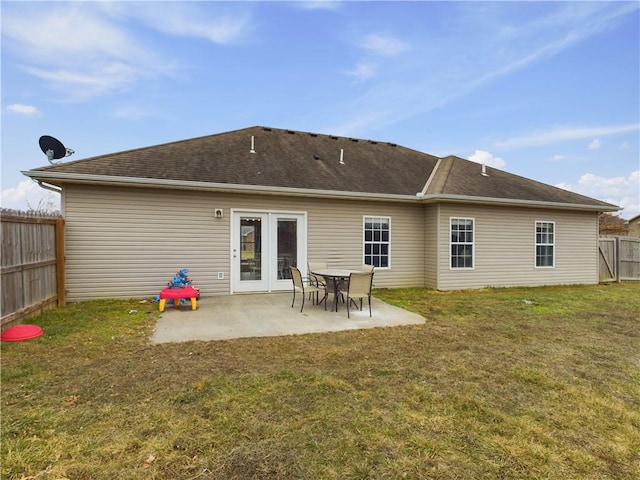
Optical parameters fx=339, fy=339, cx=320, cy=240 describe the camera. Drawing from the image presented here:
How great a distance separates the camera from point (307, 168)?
10039 millimetres

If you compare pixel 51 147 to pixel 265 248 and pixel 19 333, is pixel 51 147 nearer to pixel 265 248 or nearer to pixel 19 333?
pixel 19 333

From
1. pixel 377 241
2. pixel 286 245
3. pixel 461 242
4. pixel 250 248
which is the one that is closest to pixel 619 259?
pixel 461 242

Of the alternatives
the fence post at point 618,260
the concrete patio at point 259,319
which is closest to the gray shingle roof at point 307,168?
the fence post at point 618,260

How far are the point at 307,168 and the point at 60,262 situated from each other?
6.39 m

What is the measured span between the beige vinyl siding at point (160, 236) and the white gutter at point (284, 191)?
318mm

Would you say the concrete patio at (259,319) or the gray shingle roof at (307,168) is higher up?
the gray shingle roof at (307,168)

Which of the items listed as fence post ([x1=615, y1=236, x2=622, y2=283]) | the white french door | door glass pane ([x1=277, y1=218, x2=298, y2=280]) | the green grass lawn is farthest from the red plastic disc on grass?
fence post ([x1=615, y1=236, x2=622, y2=283])

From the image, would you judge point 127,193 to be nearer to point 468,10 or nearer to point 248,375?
point 248,375

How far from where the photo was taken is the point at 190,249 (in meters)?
8.27

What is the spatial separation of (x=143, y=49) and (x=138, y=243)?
6.18 meters

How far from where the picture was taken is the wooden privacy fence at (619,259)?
42.2ft

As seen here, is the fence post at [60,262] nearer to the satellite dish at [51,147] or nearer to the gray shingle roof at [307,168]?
the gray shingle roof at [307,168]

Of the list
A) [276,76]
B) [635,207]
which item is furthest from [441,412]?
[635,207]

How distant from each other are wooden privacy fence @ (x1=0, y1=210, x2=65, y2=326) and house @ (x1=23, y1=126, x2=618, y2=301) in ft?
1.69
